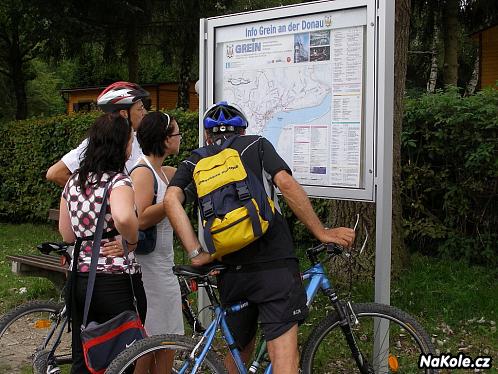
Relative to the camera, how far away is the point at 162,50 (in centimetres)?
2017

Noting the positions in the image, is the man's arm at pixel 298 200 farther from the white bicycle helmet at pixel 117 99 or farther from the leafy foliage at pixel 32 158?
A: the leafy foliage at pixel 32 158

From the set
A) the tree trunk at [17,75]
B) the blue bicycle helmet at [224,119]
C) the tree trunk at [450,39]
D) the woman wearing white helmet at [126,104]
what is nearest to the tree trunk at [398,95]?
the woman wearing white helmet at [126,104]

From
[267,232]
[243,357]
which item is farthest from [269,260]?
[243,357]

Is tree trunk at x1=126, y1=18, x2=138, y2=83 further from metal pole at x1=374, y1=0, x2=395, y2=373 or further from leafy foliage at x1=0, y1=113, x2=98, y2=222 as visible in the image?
metal pole at x1=374, y1=0, x2=395, y2=373

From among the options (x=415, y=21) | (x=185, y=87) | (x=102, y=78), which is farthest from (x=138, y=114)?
(x=102, y=78)

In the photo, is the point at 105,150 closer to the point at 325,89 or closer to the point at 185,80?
the point at 325,89

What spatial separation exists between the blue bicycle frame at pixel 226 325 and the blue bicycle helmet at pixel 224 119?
0.89 metres

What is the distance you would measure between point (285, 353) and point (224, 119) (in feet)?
3.89

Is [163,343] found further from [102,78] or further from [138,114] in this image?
[102,78]

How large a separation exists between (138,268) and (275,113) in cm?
158

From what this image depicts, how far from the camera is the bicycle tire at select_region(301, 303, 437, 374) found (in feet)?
12.1

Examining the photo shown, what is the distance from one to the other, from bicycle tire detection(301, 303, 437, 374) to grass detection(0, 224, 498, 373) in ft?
3.01

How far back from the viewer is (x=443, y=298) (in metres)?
6.10

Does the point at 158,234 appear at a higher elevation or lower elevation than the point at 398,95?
lower
